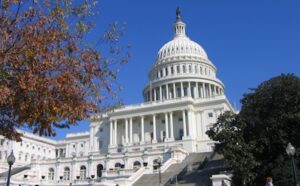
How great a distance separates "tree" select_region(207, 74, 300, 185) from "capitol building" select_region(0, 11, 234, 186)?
515 inches

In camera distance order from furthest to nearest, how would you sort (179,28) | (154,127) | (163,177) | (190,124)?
(179,28), (154,127), (190,124), (163,177)

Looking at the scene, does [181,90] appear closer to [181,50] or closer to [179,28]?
[181,50]

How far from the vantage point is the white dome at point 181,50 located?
409 ft

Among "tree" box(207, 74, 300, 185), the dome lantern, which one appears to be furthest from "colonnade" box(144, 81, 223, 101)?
"tree" box(207, 74, 300, 185)

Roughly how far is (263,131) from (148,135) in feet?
203

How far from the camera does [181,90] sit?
4429 inches

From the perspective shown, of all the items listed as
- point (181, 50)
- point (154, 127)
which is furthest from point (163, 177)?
point (181, 50)

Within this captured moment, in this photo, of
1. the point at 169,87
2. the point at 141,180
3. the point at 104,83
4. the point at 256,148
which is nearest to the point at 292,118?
the point at 256,148

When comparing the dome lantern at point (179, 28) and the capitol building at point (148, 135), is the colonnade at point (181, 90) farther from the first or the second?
the dome lantern at point (179, 28)

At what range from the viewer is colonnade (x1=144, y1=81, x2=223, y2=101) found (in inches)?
4429

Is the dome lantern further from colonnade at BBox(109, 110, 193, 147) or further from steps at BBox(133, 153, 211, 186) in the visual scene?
steps at BBox(133, 153, 211, 186)

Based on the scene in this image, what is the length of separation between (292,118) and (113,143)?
68281 millimetres

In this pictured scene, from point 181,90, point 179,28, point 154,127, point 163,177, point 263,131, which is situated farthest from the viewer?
point 179,28

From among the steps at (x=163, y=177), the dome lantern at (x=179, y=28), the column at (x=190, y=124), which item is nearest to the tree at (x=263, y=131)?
the steps at (x=163, y=177)
